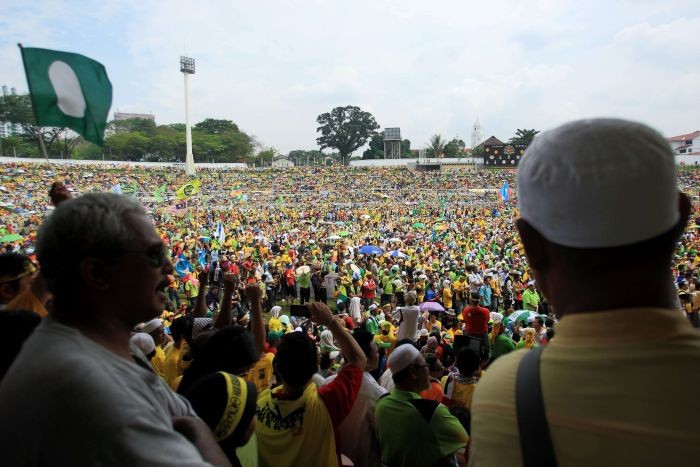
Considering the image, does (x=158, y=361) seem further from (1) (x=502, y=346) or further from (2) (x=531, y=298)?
(2) (x=531, y=298)

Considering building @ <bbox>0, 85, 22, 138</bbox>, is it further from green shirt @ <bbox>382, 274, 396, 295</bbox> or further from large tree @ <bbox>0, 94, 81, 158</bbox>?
green shirt @ <bbox>382, 274, 396, 295</bbox>

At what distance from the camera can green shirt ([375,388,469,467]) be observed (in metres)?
2.16

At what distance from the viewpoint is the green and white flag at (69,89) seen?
312 centimetres

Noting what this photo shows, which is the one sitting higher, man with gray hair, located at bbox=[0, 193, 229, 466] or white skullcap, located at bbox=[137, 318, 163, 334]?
man with gray hair, located at bbox=[0, 193, 229, 466]

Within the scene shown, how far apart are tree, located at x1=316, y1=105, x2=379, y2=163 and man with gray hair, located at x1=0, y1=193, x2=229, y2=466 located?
2970 inches

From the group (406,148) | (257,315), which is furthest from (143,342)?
(406,148)

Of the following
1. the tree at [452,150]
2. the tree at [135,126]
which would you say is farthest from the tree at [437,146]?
the tree at [135,126]

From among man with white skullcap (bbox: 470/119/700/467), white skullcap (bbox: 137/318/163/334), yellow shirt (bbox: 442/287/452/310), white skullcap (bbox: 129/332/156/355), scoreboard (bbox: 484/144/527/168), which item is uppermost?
scoreboard (bbox: 484/144/527/168)

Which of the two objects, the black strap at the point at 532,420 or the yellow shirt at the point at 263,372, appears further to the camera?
the yellow shirt at the point at 263,372

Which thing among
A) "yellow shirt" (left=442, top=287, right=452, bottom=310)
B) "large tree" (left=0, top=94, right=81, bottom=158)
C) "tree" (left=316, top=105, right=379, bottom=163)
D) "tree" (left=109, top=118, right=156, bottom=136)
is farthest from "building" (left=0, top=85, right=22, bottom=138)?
"yellow shirt" (left=442, top=287, right=452, bottom=310)

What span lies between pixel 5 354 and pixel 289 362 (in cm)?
103

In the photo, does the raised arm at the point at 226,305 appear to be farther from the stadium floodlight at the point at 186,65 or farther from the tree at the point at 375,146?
the tree at the point at 375,146

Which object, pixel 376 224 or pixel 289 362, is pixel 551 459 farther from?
pixel 376 224

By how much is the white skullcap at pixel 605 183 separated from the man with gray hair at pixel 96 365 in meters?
0.76
